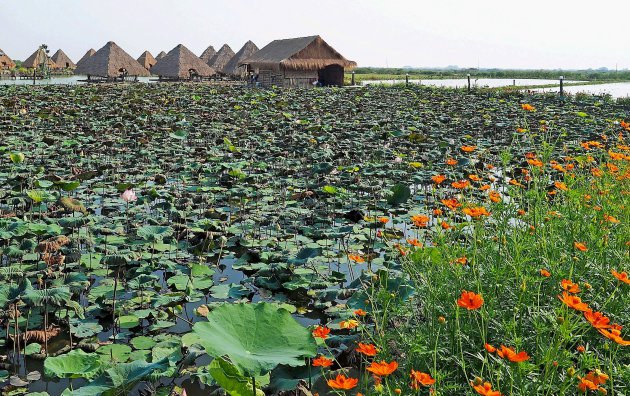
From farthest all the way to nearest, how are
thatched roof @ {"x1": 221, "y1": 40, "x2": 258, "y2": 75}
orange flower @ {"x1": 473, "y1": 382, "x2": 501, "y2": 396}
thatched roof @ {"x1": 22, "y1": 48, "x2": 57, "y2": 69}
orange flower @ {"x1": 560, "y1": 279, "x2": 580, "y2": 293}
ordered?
thatched roof @ {"x1": 22, "y1": 48, "x2": 57, "y2": 69}
thatched roof @ {"x1": 221, "y1": 40, "x2": 258, "y2": 75}
orange flower @ {"x1": 560, "y1": 279, "x2": 580, "y2": 293}
orange flower @ {"x1": 473, "y1": 382, "x2": 501, "y2": 396}

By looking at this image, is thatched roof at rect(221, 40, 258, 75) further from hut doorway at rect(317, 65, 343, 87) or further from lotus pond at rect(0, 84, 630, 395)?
lotus pond at rect(0, 84, 630, 395)

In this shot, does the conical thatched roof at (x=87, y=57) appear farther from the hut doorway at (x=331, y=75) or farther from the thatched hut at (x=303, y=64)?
the hut doorway at (x=331, y=75)

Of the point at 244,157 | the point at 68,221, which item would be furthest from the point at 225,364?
the point at 244,157

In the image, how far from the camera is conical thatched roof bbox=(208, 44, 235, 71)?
35475 millimetres

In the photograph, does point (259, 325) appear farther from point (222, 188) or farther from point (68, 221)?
point (222, 188)

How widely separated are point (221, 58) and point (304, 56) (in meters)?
12.7

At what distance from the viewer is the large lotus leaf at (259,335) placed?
1774 millimetres

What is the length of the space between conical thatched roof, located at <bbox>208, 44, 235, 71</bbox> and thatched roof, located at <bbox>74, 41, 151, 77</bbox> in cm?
649

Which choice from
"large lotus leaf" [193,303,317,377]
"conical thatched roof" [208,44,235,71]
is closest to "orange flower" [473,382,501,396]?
"large lotus leaf" [193,303,317,377]

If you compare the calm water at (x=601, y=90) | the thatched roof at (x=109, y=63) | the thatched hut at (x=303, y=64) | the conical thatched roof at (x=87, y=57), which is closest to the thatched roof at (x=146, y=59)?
the conical thatched roof at (x=87, y=57)

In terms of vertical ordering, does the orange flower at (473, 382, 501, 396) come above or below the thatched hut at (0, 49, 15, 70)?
below

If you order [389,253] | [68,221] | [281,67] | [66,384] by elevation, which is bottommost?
[66,384]

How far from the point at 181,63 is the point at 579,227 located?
28.6m

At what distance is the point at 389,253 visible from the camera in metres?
3.82
